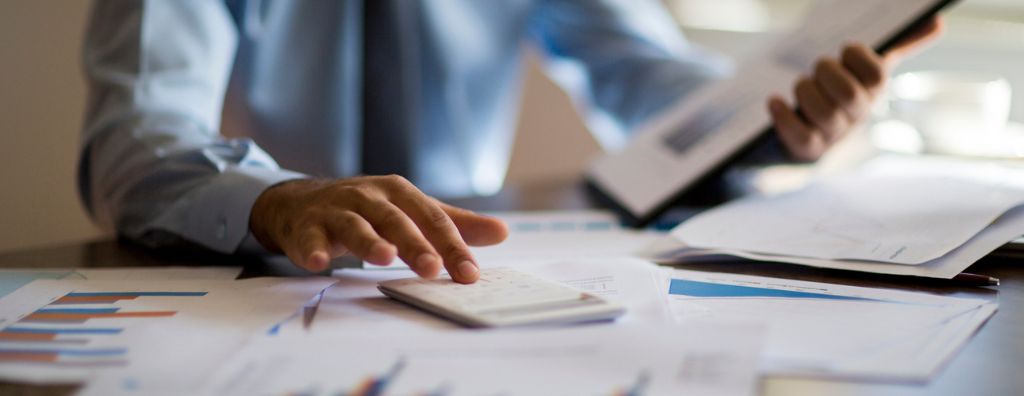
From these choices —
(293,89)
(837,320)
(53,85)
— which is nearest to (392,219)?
(837,320)

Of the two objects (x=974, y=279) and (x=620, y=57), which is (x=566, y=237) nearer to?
(x=974, y=279)

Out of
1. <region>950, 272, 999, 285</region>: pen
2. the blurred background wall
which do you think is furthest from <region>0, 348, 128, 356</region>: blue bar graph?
the blurred background wall

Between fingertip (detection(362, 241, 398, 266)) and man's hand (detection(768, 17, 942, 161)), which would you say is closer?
fingertip (detection(362, 241, 398, 266))

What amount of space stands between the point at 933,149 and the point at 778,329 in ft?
3.27

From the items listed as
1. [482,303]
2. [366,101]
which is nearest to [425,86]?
[366,101]

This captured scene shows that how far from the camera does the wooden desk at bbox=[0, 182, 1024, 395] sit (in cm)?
36

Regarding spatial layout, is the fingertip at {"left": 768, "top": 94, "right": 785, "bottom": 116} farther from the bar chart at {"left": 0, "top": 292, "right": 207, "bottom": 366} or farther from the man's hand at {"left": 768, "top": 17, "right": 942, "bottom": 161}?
the bar chart at {"left": 0, "top": 292, "right": 207, "bottom": 366}

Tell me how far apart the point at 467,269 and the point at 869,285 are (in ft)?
0.81

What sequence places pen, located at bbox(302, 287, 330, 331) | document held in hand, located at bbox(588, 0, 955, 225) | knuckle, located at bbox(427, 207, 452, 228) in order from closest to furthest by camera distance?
pen, located at bbox(302, 287, 330, 331) → knuckle, located at bbox(427, 207, 452, 228) → document held in hand, located at bbox(588, 0, 955, 225)

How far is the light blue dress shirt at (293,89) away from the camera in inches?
30.2

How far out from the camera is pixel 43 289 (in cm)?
55

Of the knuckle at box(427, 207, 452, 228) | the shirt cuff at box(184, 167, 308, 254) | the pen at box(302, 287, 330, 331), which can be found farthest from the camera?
the shirt cuff at box(184, 167, 308, 254)

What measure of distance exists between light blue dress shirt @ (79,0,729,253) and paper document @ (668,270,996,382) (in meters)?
0.34

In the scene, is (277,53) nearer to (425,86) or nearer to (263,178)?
(425,86)
